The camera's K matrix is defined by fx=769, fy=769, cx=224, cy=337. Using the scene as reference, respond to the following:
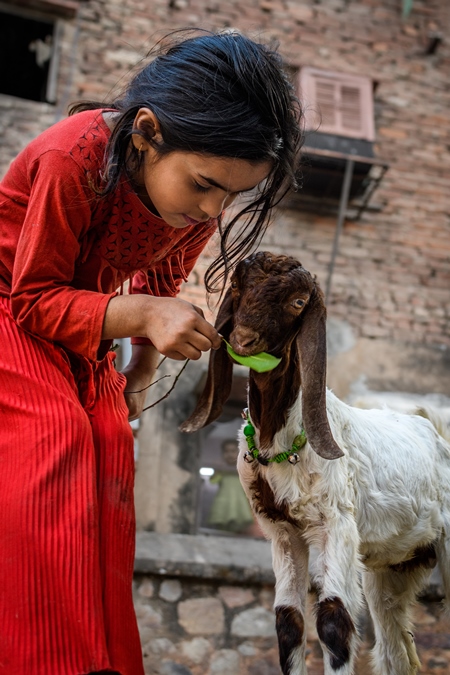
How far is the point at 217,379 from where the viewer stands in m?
2.74

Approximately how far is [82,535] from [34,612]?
0.21 m

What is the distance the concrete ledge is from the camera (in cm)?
496

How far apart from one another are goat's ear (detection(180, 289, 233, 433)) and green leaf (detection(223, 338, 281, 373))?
0.15 m

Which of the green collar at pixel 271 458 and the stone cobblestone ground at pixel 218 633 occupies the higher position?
the green collar at pixel 271 458

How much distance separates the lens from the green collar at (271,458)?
2.82m

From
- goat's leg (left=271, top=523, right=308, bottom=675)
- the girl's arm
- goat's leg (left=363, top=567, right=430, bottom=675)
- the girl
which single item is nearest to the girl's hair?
the girl

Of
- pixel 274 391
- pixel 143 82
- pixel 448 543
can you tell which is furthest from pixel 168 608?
pixel 143 82

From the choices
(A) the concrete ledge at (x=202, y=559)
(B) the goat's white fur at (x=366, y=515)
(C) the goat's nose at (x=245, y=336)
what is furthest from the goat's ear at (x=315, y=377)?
(A) the concrete ledge at (x=202, y=559)

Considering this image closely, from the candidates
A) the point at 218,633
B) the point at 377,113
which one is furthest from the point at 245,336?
the point at 377,113

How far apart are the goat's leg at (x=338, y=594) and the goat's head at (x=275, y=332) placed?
43 cm

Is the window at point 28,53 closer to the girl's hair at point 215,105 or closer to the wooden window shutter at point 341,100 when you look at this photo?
the wooden window shutter at point 341,100

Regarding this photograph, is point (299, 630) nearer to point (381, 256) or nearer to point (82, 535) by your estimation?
point (82, 535)

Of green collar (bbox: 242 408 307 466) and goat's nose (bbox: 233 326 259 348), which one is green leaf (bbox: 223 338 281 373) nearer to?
goat's nose (bbox: 233 326 259 348)

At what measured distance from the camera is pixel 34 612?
70.8 inches
